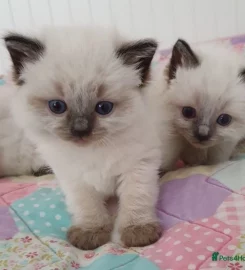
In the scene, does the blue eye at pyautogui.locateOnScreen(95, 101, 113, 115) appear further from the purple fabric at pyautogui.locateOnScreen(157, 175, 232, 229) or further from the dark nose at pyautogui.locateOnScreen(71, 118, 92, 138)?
the purple fabric at pyautogui.locateOnScreen(157, 175, 232, 229)

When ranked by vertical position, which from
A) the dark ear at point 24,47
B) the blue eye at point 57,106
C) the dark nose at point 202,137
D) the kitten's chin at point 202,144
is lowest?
the kitten's chin at point 202,144

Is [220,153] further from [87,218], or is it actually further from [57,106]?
[57,106]

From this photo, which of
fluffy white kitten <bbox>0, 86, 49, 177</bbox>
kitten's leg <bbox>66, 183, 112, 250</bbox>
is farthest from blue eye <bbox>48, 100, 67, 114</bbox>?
fluffy white kitten <bbox>0, 86, 49, 177</bbox>

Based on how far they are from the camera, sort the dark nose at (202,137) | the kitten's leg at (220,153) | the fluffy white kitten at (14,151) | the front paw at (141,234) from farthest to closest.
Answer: the fluffy white kitten at (14,151) < the kitten's leg at (220,153) < the dark nose at (202,137) < the front paw at (141,234)

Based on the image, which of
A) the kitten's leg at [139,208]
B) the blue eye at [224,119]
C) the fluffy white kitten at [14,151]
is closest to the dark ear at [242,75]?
the blue eye at [224,119]

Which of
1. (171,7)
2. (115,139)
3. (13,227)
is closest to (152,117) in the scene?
(115,139)

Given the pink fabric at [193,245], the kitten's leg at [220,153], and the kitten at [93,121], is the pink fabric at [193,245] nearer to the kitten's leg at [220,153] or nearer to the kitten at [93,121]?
the kitten at [93,121]
